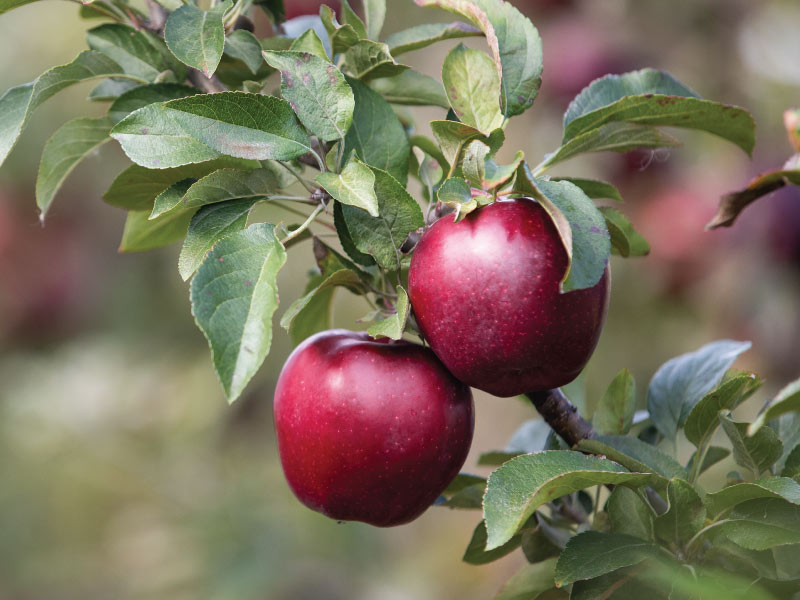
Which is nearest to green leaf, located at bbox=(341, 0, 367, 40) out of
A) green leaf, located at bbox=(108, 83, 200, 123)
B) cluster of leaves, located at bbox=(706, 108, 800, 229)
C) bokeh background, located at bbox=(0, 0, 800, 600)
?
green leaf, located at bbox=(108, 83, 200, 123)

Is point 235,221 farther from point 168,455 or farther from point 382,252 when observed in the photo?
point 168,455

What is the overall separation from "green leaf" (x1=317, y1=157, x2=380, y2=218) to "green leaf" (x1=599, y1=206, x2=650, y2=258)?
5.9 inches

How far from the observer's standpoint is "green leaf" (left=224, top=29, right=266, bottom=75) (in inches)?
20.4

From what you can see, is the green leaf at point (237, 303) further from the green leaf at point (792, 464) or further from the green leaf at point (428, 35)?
the green leaf at point (792, 464)

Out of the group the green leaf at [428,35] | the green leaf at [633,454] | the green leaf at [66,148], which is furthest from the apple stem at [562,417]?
the green leaf at [66,148]

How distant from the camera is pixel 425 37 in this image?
0.52 meters

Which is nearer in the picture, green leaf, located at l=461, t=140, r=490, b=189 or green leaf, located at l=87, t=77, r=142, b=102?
green leaf, located at l=461, t=140, r=490, b=189

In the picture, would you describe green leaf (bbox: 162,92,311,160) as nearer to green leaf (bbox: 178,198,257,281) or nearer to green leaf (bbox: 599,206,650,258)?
green leaf (bbox: 178,198,257,281)

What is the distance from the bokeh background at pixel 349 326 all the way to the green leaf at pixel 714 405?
941 mm

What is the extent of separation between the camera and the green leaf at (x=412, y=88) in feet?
1.90

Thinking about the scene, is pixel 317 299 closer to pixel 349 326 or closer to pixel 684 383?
pixel 684 383

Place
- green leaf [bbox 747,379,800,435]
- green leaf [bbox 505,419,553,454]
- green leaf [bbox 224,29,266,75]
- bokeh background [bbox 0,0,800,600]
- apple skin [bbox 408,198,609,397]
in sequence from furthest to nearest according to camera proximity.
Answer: bokeh background [bbox 0,0,800,600] < green leaf [bbox 505,419,553,454] < green leaf [bbox 224,29,266,75] < apple skin [bbox 408,198,609,397] < green leaf [bbox 747,379,800,435]

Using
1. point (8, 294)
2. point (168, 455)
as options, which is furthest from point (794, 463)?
point (8, 294)

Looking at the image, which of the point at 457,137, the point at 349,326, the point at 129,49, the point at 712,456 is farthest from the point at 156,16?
the point at 349,326
